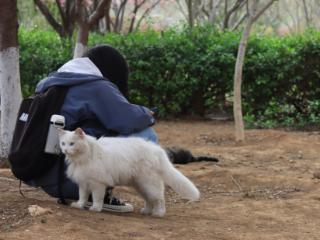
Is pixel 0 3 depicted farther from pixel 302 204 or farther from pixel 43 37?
pixel 43 37

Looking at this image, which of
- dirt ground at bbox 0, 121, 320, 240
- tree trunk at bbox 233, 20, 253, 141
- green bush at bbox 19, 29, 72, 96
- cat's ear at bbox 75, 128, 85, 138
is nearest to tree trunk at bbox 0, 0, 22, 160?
dirt ground at bbox 0, 121, 320, 240

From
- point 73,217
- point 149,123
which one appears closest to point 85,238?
point 73,217

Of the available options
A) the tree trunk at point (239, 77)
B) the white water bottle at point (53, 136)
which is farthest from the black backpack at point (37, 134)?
the tree trunk at point (239, 77)

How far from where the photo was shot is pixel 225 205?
6.16 meters

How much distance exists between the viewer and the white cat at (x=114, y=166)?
15.6ft

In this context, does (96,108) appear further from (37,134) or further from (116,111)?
(37,134)

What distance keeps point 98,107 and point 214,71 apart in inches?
305

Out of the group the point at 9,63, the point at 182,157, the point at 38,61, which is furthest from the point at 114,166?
the point at 38,61

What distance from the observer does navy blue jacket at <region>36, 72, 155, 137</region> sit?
4.91 meters

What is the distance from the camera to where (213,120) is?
520 inches

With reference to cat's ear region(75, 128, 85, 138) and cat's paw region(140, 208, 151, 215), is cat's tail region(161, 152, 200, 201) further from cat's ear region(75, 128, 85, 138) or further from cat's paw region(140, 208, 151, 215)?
cat's ear region(75, 128, 85, 138)

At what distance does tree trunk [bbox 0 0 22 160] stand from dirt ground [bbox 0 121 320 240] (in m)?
0.72

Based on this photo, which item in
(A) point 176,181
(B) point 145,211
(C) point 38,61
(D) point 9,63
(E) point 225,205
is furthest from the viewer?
(C) point 38,61

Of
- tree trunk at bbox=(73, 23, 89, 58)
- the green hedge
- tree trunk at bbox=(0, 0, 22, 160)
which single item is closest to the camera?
tree trunk at bbox=(0, 0, 22, 160)
